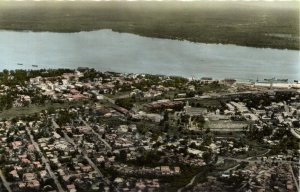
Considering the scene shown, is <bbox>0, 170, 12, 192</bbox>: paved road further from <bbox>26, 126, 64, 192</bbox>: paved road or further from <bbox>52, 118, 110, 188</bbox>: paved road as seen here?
<bbox>52, 118, 110, 188</bbox>: paved road

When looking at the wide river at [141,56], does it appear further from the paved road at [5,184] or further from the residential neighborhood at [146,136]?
the paved road at [5,184]

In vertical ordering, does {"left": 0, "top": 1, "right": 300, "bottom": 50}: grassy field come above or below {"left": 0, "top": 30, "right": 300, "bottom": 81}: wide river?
above

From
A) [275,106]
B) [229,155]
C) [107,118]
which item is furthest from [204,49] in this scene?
[229,155]

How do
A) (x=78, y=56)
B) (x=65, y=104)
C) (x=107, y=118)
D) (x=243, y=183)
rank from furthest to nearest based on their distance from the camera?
(x=78, y=56)
(x=65, y=104)
(x=107, y=118)
(x=243, y=183)

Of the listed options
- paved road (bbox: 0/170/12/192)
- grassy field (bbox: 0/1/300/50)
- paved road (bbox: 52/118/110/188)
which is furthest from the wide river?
paved road (bbox: 0/170/12/192)

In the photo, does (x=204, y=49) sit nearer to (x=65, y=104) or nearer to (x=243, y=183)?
(x=65, y=104)

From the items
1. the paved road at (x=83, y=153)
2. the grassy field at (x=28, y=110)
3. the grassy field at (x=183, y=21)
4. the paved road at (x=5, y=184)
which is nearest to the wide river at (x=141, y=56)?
the grassy field at (x=183, y=21)
